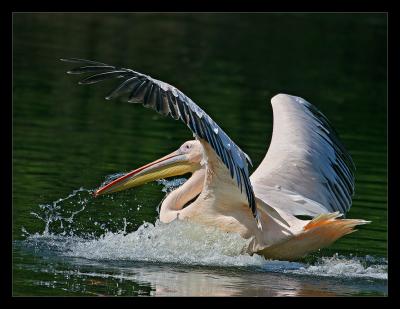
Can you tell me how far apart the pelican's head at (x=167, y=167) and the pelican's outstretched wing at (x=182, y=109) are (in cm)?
133

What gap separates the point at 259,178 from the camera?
32.9 feet

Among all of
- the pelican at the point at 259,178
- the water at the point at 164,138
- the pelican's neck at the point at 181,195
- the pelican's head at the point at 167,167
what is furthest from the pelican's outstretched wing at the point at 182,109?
the pelican's head at the point at 167,167

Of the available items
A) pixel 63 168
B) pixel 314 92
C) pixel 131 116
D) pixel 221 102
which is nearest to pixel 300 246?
pixel 63 168

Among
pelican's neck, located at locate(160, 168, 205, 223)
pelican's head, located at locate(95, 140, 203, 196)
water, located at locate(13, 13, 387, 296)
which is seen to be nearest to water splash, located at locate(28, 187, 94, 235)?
water, located at locate(13, 13, 387, 296)

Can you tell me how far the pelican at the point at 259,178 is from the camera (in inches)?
336

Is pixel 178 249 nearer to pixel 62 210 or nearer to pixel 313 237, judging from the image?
pixel 313 237

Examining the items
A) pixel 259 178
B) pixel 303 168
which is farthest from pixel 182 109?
pixel 303 168

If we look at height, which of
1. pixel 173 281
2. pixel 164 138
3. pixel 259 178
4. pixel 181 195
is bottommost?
pixel 173 281

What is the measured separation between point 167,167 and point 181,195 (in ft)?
0.99

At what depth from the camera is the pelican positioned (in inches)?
336

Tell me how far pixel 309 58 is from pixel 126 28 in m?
4.45

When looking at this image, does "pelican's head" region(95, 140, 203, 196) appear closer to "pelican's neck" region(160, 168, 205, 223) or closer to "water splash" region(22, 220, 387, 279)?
"pelican's neck" region(160, 168, 205, 223)

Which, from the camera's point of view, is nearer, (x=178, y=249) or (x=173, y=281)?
(x=173, y=281)

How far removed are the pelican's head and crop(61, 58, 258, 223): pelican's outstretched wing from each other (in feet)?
4.36
